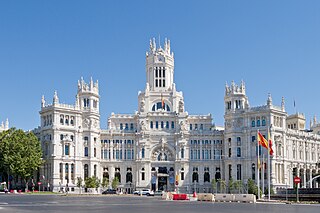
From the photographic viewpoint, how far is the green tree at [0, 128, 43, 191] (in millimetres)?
138125

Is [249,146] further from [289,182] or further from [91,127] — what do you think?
[91,127]

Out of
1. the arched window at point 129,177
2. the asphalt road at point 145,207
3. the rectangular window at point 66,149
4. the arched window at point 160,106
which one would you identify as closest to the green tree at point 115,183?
the arched window at point 129,177

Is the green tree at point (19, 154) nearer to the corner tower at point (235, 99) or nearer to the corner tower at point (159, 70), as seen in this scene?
the corner tower at point (159, 70)

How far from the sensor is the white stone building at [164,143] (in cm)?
15075

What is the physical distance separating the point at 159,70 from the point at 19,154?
50.8 m

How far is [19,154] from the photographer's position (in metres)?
138

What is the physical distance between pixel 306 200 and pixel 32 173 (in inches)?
3385

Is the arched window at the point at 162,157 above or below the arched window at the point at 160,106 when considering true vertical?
below

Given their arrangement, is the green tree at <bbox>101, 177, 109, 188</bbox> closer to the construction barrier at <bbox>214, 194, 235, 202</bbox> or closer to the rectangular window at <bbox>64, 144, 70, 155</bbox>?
the rectangular window at <bbox>64, 144, 70, 155</bbox>

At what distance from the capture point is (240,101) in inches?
6186

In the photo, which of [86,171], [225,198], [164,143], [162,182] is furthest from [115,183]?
[225,198]

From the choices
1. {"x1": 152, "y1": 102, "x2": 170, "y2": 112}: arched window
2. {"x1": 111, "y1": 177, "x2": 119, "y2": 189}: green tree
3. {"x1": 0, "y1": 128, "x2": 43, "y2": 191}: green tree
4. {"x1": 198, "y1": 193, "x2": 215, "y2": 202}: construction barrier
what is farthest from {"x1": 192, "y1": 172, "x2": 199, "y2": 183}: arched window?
{"x1": 198, "y1": 193, "x2": 215, "y2": 202}: construction barrier

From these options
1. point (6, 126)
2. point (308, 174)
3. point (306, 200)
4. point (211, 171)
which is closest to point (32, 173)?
point (6, 126)

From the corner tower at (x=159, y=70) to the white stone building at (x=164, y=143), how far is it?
1.59 feet
